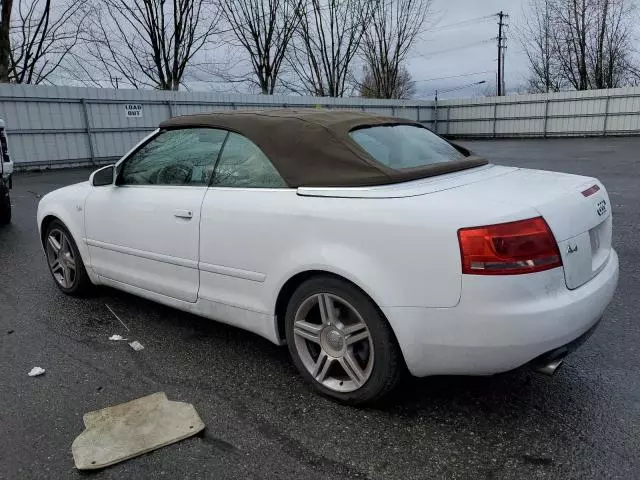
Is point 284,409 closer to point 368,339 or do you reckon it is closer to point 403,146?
point 368,339

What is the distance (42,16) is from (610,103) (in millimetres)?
24813

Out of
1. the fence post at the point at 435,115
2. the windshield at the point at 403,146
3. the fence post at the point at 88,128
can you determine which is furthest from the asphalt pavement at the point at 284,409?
the fence post at the point at 435,115

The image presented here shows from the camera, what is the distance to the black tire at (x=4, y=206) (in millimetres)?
7555

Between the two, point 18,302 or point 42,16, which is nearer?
point 18,302

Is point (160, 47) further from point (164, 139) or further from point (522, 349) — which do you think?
point (522, 349)

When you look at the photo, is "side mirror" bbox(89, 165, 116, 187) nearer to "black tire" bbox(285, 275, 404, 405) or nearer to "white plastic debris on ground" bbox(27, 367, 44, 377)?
"white plastic debris on ground" bbox(27, 367, 44, 377)

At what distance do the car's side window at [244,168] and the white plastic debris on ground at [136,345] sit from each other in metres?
1.21

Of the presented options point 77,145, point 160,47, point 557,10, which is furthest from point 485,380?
point 557,10

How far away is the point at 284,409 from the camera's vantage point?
2.71m

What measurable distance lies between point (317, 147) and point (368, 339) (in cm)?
107

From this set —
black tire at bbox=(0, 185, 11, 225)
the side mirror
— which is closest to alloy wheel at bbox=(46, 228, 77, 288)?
the side mirror

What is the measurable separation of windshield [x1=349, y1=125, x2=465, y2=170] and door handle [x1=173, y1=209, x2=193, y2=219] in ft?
3.53

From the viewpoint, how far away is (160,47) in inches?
877

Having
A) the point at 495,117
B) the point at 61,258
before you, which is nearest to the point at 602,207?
the point at 61,258
